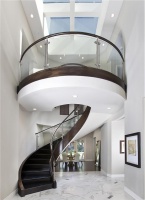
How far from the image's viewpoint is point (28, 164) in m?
7.84

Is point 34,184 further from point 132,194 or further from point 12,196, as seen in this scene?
point 132,194

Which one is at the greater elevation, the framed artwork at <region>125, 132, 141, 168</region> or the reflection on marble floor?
the framed artwork at <region>125, 132, 141, 168</region>

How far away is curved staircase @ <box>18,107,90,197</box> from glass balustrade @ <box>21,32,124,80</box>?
297cm

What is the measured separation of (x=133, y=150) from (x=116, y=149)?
3805mm

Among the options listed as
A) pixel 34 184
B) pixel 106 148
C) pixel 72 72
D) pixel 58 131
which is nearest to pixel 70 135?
pixel 58 131

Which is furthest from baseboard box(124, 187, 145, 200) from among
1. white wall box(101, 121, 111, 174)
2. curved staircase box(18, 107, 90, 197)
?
white wall box(101, 121, 111, 174)

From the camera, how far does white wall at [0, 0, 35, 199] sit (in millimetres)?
5434

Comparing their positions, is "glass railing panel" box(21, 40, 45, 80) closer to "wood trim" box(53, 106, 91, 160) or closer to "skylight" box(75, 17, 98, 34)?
"wood trim" box(53, 106, 91, 160)

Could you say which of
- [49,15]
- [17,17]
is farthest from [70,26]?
[17,17]

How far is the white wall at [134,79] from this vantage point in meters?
5.37

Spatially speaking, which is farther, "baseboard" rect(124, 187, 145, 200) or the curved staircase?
the curved staircase

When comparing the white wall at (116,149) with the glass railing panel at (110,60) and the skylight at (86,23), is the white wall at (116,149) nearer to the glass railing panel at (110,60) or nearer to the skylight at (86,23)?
the glass railing panel at (110,60)

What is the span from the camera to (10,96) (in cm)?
601

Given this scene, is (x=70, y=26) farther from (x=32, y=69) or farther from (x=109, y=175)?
(x=109, y=175)
